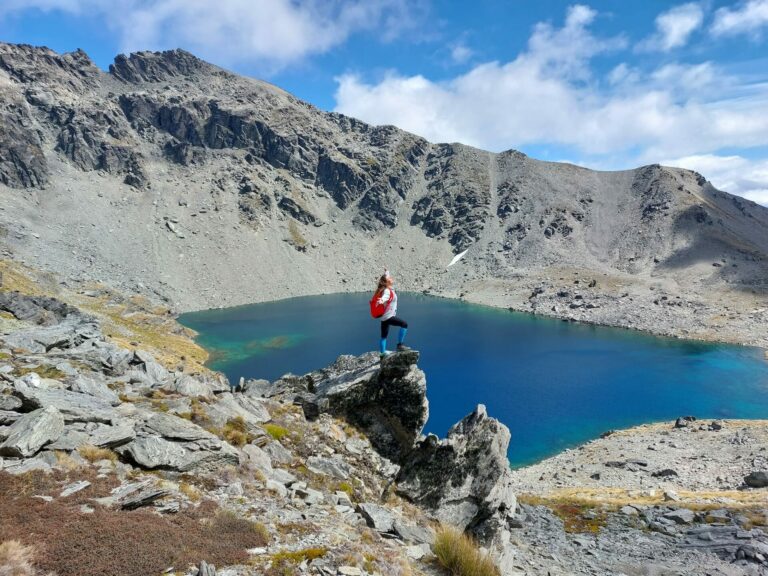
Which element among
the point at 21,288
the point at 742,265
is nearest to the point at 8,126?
the point at 21,288

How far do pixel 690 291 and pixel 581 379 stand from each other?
85.5 meters

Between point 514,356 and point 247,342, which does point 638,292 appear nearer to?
point 514,356

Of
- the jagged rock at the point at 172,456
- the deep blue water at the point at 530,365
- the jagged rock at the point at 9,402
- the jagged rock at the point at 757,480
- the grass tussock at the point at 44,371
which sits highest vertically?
the jagged rock at the point at 9,402

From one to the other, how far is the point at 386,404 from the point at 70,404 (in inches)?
446

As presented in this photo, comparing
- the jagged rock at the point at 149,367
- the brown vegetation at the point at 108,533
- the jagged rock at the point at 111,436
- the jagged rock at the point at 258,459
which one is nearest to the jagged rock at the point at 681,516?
the jagged rock at the point at 258,459

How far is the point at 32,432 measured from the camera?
35.8 feet

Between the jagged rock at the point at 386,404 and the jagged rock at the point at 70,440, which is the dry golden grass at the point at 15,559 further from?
the jagged rock at the point at 386,404

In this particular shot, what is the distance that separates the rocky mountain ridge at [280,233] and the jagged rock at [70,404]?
357 feet

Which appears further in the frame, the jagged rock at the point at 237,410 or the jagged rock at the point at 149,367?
the jagged rock at the point at 149,367

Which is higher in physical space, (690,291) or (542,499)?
(690,291)

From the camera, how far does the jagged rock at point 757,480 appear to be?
31641mm

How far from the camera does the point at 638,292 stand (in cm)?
12838

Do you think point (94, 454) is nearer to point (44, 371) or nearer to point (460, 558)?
point (44, 371)

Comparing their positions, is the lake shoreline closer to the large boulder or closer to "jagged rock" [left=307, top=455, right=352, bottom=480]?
"jagged rock" [left=307, top=455, right=352, bottom=480]
